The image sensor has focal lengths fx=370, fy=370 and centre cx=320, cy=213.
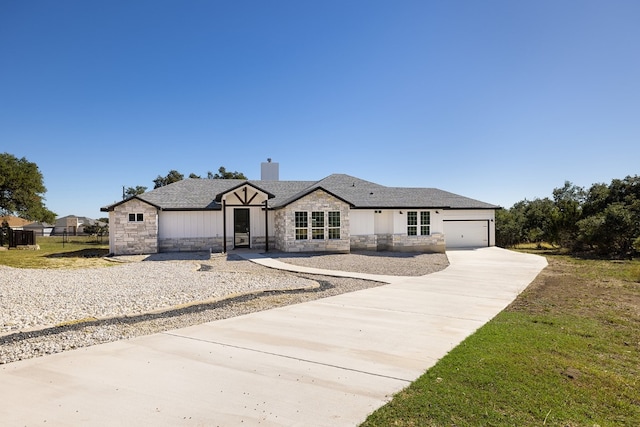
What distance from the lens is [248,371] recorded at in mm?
4672

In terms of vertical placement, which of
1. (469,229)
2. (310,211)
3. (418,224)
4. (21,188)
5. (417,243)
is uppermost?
(21,188)

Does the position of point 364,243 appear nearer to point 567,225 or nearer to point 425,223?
point 425,223

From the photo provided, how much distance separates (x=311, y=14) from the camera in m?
15.4

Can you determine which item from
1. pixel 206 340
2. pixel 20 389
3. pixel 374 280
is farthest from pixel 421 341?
pixel 374 280

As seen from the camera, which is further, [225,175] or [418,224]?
[225,175]

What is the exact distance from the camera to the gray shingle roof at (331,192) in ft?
75.7

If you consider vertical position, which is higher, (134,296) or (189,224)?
(189,224)

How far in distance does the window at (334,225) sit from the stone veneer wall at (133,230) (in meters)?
10.2

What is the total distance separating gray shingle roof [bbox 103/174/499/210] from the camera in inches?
908

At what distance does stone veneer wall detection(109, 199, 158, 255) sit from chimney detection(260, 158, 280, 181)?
11.0m

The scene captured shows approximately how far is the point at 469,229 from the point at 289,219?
545 inches

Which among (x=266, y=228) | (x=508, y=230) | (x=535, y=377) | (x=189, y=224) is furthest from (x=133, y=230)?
(x=508, y=230)

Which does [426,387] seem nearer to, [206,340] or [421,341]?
[421,341]

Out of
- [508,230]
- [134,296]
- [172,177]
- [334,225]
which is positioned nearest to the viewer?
[134,296]
